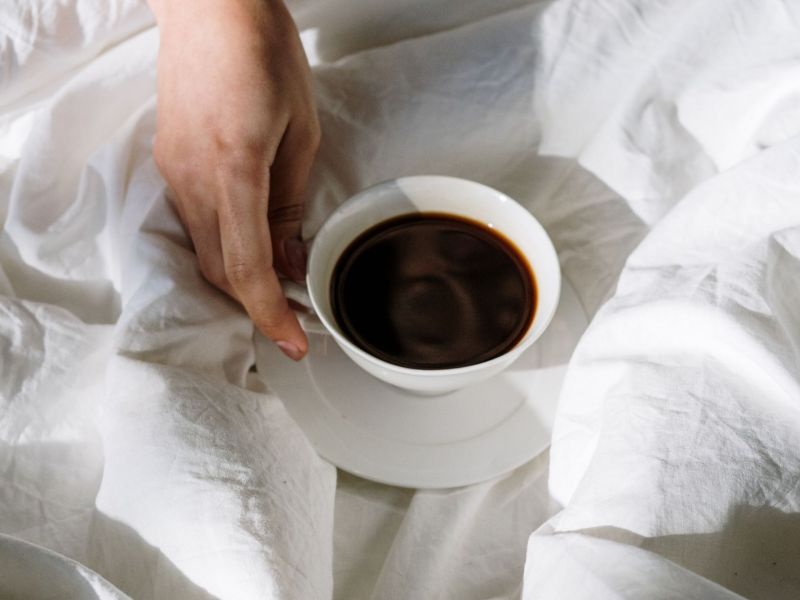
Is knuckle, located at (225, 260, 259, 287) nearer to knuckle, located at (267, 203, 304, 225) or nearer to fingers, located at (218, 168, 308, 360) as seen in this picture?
fingers, located at (218, 168, 308, 360)

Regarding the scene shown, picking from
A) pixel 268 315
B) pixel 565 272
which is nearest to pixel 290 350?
pixel 268 315

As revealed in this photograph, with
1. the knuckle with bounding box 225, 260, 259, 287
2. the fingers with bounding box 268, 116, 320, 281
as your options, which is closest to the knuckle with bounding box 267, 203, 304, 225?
the fingers with bounding box 268, 116, 320, 281

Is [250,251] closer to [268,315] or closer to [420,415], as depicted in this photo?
[268,315]

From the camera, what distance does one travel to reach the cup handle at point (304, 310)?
2.32ft

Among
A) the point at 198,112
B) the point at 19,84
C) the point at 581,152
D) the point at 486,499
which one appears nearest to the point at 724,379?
the point at 486,499

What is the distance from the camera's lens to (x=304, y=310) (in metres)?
0.72

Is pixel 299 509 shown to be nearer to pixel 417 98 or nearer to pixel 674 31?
pixel 417 98

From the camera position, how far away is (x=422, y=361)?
692 mm

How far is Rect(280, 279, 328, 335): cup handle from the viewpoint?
71 centimetres

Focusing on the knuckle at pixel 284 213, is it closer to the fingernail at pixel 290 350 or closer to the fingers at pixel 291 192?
the fingers at pixel 291 192

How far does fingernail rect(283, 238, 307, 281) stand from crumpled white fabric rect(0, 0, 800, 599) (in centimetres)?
7

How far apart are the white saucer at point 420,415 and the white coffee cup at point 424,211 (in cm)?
2

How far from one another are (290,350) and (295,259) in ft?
0.28

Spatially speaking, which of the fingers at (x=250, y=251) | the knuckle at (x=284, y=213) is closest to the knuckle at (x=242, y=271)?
the fingers at (x=250, y=251)
